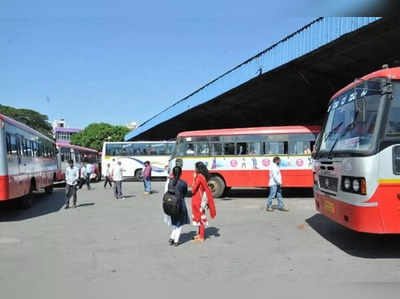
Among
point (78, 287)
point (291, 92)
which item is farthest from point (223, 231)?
point (291, 92)

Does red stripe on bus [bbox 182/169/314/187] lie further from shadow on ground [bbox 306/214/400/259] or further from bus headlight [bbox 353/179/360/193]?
bus headlight [bbox 353/179/360/193]

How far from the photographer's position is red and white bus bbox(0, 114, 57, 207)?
9.52m

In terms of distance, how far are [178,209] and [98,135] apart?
6814cm

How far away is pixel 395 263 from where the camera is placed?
548 cm

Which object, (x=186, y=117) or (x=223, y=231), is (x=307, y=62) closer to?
(x=223, y=231)

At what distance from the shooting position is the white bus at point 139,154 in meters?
27.9

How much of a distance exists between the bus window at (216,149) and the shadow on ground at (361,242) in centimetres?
738

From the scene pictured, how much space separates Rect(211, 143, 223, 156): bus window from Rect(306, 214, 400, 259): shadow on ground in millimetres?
7384

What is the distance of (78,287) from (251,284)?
2156 millimetres

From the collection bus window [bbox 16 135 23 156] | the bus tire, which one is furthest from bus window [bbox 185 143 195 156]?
bus window [bbox 16 135 23 156]

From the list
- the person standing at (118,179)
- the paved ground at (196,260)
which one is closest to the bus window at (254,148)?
the person standing at (118,179)

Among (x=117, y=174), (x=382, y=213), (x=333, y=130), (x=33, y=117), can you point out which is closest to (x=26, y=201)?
(x=117, y=174)

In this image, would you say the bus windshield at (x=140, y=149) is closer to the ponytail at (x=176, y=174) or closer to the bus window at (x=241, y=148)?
the bus window at (x=241, y=148)

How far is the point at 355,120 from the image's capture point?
614 centimetres
